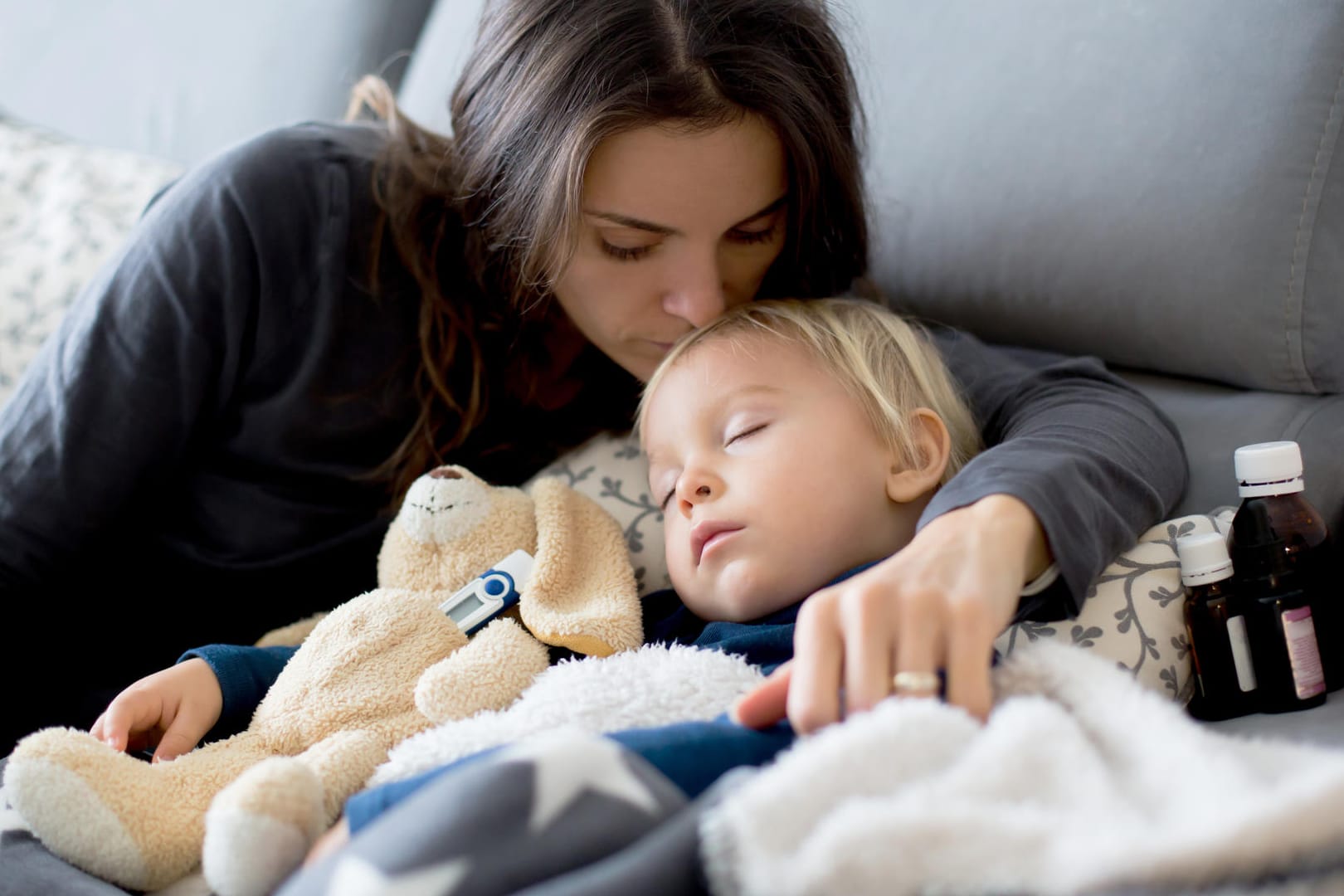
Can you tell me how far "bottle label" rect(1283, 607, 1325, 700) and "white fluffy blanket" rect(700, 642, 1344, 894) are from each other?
26cm

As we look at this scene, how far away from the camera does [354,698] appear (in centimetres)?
86

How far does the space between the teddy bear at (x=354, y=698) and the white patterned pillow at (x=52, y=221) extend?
0.70 metres

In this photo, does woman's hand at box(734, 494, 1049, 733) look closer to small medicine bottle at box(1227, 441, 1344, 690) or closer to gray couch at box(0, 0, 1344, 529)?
small medicine bottle at box(1227, 441, 1344, 690)

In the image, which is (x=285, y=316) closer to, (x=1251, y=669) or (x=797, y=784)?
(x=797, y=784)

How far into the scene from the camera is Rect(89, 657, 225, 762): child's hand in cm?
85

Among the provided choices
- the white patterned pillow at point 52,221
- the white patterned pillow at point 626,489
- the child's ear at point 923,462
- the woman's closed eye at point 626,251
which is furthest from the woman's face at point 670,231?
the white patterned pillow at point 52,221

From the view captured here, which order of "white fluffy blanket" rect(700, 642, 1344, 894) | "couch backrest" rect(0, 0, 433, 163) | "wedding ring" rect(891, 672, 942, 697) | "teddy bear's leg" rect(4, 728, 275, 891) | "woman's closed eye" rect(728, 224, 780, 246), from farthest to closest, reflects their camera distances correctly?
"couch backrest" rect(0, 0, 433, 163) → "woman's closed eye" rect(728, 224, 780, 246) → "teddy bear's leg" rect(4, 728, 275, 891) → "wedding ring" rect(891, 672, 942, 697) → "white fluffy blanket" rect(700, 642, 1344, 894)

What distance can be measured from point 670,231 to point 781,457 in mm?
243

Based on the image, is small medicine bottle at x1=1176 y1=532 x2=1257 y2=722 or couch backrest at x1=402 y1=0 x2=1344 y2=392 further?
couch backrest at x1=402 y1=0 x2=1344 y2=392

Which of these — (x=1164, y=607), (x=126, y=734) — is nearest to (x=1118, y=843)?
(x=1164, y=607)

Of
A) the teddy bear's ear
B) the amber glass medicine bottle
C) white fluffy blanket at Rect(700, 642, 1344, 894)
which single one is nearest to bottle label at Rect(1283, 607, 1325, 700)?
the amber glass medicine bottle

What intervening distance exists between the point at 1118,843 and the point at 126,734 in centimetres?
72

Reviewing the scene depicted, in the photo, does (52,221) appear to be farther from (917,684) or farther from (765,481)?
(917,684)

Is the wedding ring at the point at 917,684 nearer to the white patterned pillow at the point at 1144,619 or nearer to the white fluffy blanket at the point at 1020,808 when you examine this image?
the white fluffy blanket at the point at 1020,808
